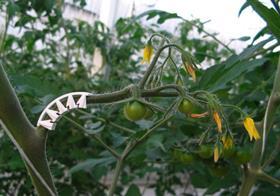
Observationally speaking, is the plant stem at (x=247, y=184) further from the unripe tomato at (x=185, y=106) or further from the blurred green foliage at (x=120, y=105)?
the unripe tomato at (x=185, y=106)

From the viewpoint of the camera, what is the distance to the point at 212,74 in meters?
0.73

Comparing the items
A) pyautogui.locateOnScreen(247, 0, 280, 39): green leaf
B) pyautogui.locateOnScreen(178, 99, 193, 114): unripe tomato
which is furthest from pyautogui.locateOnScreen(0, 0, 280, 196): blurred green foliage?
pyautogui.locateOnScreen(178, 99, 193, 114): unripe tomato

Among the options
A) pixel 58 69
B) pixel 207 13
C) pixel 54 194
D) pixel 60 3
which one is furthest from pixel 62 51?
pixel 54 194

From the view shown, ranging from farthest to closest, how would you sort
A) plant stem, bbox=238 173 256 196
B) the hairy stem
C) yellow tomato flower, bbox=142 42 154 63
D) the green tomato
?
the green tomato → plant stem, bbox=238 173 256 196 → yellow tomato flower, bbox=142 42 154 63 → the hairy stem

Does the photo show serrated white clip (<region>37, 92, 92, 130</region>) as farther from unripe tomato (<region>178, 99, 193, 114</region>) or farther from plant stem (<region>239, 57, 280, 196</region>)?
plant stem (<region>239, 57, 280, 196</region>)

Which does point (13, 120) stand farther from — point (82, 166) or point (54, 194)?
point (82, 166)

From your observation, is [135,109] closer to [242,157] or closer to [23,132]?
[23,132]

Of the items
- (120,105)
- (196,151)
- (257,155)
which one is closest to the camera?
(257,155)

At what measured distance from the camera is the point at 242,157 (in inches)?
29.4

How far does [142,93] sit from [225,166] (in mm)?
406

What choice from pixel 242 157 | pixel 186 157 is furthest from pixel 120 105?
pixel 242 157

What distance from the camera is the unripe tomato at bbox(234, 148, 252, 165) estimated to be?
0.75 metres

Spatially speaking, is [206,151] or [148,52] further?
[206,151]

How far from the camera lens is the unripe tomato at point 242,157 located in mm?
746
